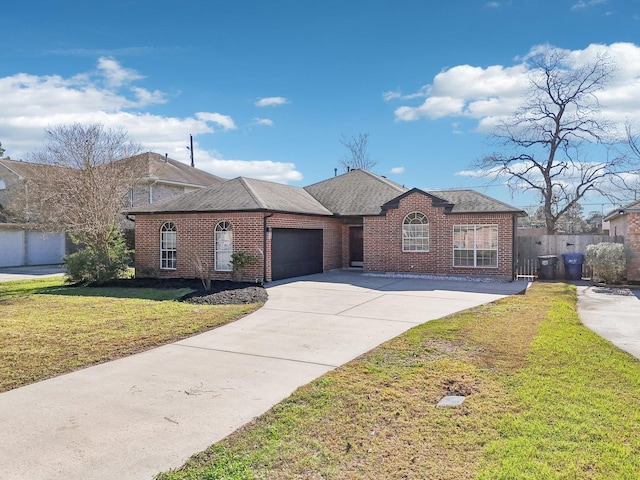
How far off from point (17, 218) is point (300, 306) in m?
22.5

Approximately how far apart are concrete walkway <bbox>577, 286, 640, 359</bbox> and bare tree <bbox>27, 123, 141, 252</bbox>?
599 inches

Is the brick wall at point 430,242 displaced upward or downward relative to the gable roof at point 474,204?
downward

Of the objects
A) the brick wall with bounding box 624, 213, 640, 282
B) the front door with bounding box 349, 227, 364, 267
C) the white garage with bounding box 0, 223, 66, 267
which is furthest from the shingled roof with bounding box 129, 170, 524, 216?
the white garage with bounding box 0, 223, 66, 267

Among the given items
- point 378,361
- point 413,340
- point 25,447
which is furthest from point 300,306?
point 25,447

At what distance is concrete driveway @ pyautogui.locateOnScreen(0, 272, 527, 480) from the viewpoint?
3.72 metres

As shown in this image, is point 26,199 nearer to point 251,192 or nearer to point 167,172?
point 167,172

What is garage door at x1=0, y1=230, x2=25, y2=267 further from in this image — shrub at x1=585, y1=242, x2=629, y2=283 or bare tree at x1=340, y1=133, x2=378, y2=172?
shrub at x1=585, y1=242, x2=629, y2=283

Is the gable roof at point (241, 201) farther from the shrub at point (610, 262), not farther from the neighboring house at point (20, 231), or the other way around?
the neighboring house at point (20, 231)

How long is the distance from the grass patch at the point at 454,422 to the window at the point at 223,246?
9.99 metres

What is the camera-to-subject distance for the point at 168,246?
17094 mm

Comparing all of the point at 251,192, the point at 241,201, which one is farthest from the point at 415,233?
the point at 241,201

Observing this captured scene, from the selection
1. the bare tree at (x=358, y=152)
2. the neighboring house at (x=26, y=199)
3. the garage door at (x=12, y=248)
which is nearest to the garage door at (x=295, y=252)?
the neighboring house at (x=26, y=199)

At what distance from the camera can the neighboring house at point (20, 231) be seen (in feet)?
82.7

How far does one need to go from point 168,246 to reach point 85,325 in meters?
8.38
